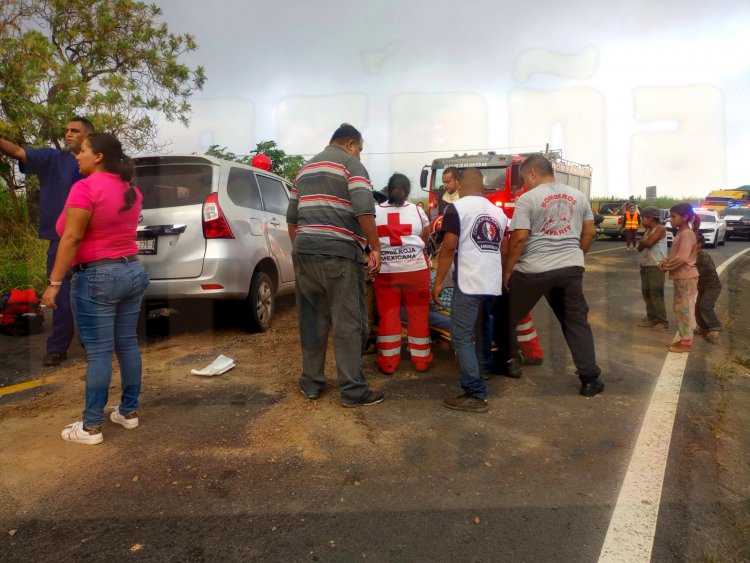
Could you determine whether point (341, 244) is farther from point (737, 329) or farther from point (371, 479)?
point (737, 329)

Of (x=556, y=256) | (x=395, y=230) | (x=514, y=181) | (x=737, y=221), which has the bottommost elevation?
(x=556, y=256)

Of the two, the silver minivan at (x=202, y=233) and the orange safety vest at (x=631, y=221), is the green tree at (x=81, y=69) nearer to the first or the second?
the silver minivan at (x=202, y=233)

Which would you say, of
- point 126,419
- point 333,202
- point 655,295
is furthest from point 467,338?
point 655,295

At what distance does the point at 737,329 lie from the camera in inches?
275

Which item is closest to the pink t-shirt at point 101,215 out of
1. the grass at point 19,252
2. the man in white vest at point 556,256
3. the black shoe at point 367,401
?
the black shoe at point 367,401

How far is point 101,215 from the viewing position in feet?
9.84

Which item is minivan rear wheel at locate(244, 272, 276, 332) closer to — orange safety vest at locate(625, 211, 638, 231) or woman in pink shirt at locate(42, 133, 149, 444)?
woman in pink shirt at locate(42, 133, 149, 444)

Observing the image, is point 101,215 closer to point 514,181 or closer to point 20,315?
point 20,315

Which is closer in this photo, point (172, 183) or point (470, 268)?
point (470, 268)

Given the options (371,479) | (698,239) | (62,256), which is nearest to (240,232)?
(62,256)

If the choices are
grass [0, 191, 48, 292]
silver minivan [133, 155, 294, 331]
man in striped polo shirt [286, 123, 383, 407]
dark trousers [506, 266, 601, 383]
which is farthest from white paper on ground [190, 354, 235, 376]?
grass [0, 191, 48, 292]

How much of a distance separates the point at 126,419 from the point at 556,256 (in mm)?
Result: 3156

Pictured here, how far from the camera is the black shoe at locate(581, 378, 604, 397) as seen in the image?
13.2ft

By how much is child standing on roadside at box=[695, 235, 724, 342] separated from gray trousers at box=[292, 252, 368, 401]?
4439 mm
